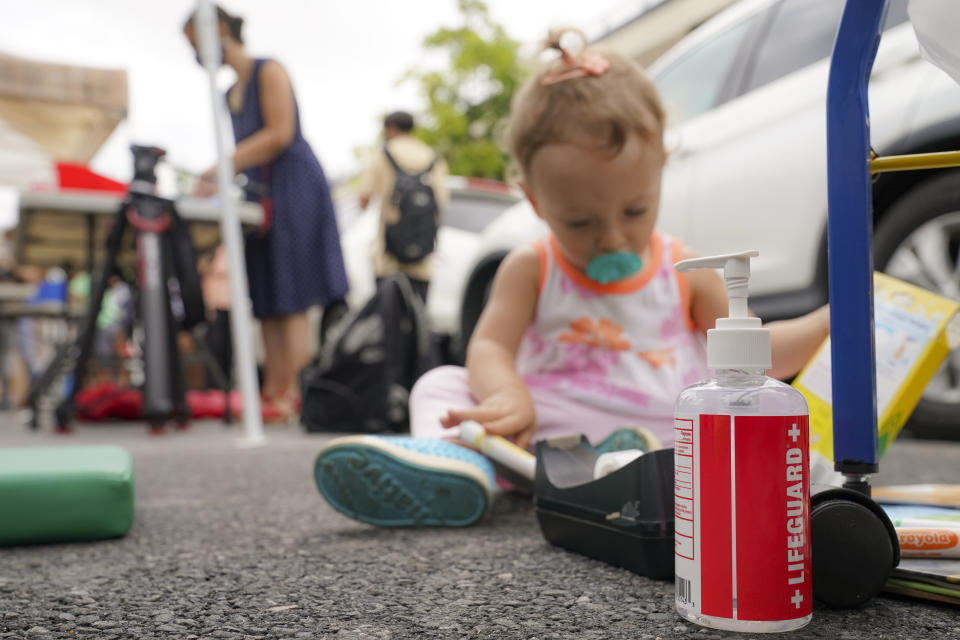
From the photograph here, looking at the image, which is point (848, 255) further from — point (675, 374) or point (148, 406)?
point (148, 406)

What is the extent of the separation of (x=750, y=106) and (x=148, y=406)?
2238 mm

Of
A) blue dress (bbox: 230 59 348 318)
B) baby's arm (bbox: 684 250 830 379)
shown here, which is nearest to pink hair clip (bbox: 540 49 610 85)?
baby's arm (bbox: 684 250 830 379)

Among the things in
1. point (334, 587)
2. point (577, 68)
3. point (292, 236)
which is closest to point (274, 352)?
point (292, 236)

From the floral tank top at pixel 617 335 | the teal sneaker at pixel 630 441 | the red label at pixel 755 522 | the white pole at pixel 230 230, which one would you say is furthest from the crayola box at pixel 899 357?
the white pole at pixel 230 230

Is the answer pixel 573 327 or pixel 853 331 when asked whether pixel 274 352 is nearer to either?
pixel 573 327

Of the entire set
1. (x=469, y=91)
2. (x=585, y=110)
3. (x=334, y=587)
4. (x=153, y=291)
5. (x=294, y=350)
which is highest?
(x=469, y=91)

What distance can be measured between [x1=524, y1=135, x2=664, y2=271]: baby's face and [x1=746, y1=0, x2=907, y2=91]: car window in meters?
1.09

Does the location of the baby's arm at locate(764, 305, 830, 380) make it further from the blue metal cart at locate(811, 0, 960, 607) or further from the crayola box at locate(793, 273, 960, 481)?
the blue metal cart at locate(811, 0, 960, 607)

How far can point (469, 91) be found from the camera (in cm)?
1229

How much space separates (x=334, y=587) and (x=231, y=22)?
112 inches

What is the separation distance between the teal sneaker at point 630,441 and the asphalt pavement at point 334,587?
169mm

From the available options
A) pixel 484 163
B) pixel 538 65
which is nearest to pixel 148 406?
pixel 538 65

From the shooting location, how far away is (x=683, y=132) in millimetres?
2613

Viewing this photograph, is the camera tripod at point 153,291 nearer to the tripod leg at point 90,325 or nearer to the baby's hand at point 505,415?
the tripod leg at point 90,325
